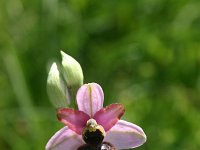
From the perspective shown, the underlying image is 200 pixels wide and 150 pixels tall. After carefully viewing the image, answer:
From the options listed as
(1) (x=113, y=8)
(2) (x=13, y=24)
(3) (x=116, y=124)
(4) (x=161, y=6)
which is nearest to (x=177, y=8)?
(4) (x=161, y=6)

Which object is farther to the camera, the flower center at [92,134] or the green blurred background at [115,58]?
the green blurred background at [115,58]

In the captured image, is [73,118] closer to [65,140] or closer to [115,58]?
[65,140]

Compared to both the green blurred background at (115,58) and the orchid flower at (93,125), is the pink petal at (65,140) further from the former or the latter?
the green blurred background at (115,58)

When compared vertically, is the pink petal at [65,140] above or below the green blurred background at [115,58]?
above

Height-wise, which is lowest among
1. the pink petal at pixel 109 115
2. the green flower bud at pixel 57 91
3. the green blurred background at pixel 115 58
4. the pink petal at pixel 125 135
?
the green blurred background at pixel 115 58

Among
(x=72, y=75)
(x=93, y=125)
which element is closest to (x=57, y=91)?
(x=72, y=75)

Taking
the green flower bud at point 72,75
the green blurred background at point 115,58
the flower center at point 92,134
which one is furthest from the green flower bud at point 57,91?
the green blurred background at point 115,58

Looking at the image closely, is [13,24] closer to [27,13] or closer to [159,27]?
[27,13]
